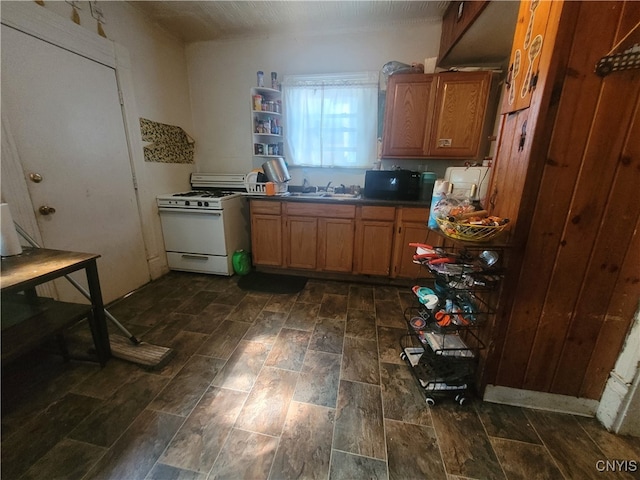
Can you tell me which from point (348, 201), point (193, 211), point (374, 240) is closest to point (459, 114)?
point (348, 201)

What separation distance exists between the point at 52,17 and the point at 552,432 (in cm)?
387

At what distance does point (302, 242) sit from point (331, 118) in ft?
4.86

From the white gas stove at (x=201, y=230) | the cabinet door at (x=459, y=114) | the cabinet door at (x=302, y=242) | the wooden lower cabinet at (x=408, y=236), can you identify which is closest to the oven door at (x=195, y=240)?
the white gas stove at (x=201, y=230)

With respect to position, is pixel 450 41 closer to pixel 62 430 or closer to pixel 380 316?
pixel 380 316

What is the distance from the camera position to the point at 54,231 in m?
1.83

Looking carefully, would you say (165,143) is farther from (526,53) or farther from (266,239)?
(526,53)

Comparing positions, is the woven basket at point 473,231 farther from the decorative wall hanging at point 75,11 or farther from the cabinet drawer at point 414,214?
the decorative wall hanging at point 75,11

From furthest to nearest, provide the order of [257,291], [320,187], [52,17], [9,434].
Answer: [320,187] → [257,291] → [52,17] → [9,434]

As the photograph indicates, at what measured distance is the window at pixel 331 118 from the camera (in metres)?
2.77

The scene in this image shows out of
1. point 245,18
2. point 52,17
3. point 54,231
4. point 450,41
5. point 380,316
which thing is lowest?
point 380,316

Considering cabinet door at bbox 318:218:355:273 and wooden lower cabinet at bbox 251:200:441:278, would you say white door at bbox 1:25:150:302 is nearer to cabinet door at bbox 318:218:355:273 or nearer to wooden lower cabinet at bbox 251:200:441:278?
wooden lower cabinet at bbox 251:200:441:278

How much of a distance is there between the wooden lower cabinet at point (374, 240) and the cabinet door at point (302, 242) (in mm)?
465

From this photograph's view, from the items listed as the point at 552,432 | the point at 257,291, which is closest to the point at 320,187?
the point at 257,291

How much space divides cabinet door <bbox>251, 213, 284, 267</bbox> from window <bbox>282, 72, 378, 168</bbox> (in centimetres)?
88
